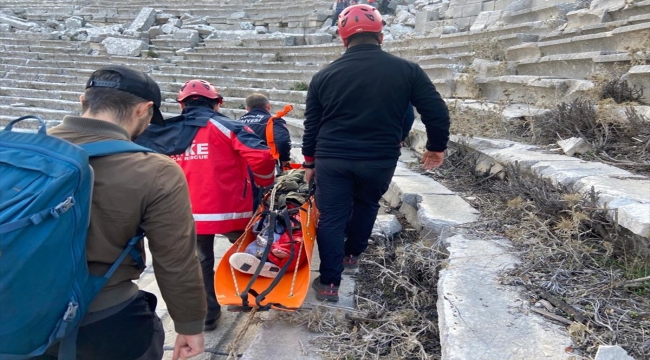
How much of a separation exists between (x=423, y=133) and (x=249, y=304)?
3689 millimetres

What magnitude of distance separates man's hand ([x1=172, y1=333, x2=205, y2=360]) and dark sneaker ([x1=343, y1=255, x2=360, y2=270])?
1.78 meters

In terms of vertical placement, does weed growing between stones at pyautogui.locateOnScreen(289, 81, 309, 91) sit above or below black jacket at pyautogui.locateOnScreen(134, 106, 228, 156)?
below

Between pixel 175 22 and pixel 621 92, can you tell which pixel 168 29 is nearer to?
pixel 175 22

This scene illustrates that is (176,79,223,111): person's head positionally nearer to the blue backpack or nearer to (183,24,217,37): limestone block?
the blue backpack

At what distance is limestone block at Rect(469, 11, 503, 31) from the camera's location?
32.9ft

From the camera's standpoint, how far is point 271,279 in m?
2.91

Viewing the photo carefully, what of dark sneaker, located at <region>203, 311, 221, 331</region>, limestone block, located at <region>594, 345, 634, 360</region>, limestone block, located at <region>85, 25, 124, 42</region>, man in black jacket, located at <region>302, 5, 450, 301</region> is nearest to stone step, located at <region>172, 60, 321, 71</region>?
limestone block, located at <region>85, 25, 124, 42</region>

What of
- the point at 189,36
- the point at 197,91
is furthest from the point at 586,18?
the point at 189,36

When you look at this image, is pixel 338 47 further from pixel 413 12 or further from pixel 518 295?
pixel 518 295

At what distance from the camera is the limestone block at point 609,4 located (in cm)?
650

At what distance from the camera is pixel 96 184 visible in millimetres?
1427

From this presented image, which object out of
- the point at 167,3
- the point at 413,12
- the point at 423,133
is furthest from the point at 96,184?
the point at 167,3

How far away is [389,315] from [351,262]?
2.24 feet

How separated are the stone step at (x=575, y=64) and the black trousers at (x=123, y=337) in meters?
4.95
